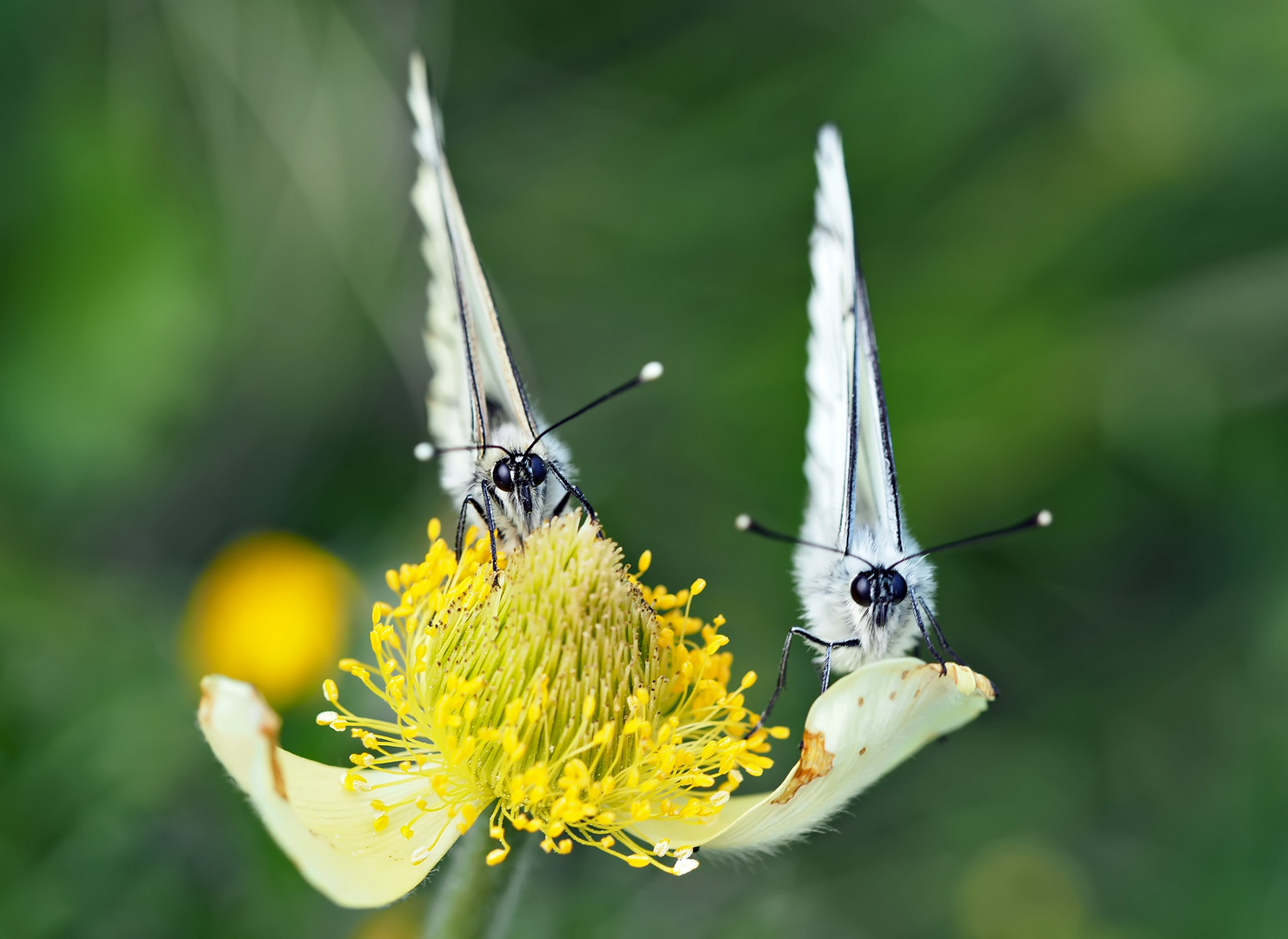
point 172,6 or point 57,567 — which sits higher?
point 172,6

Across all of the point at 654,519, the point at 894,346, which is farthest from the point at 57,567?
the point at 894,346

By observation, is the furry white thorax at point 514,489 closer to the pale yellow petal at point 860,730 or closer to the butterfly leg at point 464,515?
the butterfly leg at point 464,515

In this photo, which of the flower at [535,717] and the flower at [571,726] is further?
the flower at [535,717]

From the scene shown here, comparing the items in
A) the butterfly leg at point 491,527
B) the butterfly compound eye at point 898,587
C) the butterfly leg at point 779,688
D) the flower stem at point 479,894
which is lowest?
the flower stem at point 479,894

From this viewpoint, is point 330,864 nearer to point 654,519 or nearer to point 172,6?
point 654,519

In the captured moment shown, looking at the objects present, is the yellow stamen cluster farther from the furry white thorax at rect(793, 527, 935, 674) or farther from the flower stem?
the furry white thorax at rect(793, 527, 935, 674)

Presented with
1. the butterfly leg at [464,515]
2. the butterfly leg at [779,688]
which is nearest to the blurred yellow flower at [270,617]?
the butterfly leg at [464,515]

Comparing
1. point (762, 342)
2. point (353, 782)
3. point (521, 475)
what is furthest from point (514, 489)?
point (762, 342)

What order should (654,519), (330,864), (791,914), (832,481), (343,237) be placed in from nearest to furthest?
1. (330,864)
2. (832,481)
3. (791,914)
4. (654,519)
5. (343,237)

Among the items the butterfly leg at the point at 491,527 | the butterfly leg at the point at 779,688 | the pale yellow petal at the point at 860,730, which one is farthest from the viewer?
the butterfly leg at the point at 491,527
